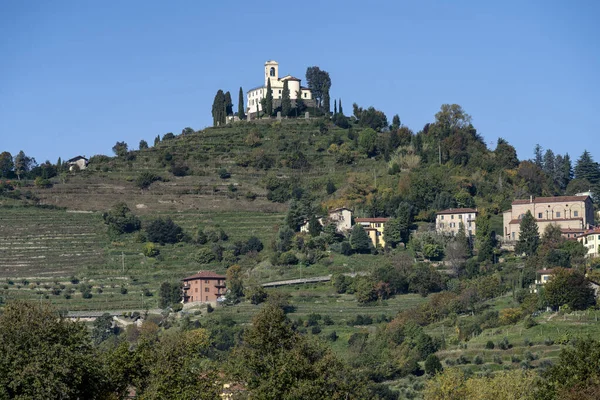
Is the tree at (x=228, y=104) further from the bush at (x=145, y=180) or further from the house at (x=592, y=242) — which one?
the house at (x=592, y=242)

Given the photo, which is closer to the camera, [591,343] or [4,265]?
[591,343]

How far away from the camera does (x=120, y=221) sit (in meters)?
106

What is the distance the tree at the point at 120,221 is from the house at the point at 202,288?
14.7 m

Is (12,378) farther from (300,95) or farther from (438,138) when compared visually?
(300,95)

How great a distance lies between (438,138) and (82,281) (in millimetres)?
36857

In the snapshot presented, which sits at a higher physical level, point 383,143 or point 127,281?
point 383,143

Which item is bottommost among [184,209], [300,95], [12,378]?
[12,378]

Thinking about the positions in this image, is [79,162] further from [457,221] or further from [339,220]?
[457,221]

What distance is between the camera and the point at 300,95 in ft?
446

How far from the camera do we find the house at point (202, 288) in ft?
300

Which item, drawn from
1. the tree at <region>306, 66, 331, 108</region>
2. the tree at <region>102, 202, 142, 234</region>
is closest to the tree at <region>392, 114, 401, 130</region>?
the tree at <region>306, 66, 331, 108</region>

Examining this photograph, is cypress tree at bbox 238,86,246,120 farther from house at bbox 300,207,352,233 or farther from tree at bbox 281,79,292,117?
house at bbox 300,207,352,233

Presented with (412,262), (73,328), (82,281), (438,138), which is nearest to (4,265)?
(82,281)

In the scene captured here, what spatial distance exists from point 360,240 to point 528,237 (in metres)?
12.8
